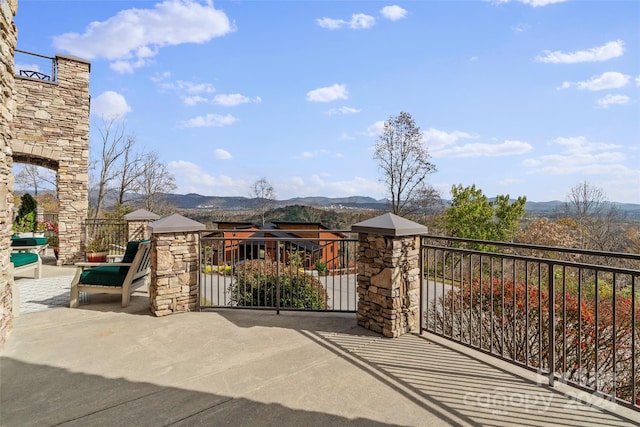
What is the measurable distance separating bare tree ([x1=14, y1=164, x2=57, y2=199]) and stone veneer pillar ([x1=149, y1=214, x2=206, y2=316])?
1838 cm

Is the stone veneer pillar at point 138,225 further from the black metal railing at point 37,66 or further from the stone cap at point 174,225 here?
the stone cap at point 174,225

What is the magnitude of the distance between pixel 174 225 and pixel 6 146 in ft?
5.65

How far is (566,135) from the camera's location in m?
19.3

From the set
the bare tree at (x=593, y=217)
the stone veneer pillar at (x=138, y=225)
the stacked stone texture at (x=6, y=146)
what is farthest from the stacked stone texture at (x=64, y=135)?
the bare tree at (x=593, y=217)

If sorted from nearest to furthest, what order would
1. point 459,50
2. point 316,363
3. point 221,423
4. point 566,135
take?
point 221,423 → point 316,363 → point 459,50 → point 566,135

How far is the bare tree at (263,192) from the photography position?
2883cm

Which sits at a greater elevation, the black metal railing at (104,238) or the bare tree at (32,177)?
the bare tree at (32,177)

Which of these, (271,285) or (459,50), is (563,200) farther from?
(271,285)

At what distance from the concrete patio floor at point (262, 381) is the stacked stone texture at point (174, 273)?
0.41 m

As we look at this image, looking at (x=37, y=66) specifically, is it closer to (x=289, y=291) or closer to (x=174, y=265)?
(x=174, y=265)

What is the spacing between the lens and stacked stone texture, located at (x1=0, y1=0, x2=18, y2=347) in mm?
2877

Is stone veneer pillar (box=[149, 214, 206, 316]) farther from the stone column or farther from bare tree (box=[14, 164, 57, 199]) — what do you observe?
bare tree (box=[14, 164, 57, 199])

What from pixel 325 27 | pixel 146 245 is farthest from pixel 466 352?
pixel 325 27

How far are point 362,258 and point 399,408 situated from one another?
1634 millimetres
